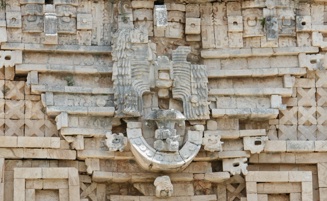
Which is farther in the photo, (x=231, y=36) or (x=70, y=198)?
(x=231, y=36)

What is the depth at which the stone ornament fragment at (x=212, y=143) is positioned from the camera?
1953cm

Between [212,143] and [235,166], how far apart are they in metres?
0.56

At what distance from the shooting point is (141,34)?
19828 millimetres

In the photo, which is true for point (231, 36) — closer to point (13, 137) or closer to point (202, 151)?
point (202, 151)

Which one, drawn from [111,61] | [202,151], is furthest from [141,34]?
[202,151]

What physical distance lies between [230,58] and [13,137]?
3796 mm

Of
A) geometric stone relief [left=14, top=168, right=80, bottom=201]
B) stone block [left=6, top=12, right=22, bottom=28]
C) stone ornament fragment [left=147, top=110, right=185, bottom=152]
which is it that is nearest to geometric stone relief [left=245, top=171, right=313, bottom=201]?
stone ornament fragment [left=147, top=110, right=185, bottom=152]

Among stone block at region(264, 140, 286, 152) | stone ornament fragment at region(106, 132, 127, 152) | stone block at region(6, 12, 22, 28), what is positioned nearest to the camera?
stone ornament fragment at region(106, 132, 127, 152)

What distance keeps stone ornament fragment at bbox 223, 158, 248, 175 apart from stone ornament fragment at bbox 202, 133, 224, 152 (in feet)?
1.07

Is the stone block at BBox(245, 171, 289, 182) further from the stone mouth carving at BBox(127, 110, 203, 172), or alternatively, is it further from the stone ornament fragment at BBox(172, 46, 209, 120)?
the stone ornament fragment at BBox(172, 46, 209, 120)

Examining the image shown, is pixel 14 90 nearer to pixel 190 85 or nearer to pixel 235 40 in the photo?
pixel 190 85

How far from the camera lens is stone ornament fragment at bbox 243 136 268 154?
1970cm

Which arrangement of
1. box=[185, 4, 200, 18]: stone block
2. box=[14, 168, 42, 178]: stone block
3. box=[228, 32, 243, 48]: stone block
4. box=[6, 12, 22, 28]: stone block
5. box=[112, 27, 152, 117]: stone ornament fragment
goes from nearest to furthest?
box=[14, 168, 42, 178]: stone block, box=[112, 27, 152, 117]: stone ornament fragment, box=[6, 12, 22, 28]: stone block, box=[228, 32, 243, 48]: stone block, box=[185, 4, 200, 18]: stone block

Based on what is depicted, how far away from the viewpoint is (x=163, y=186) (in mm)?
19297
